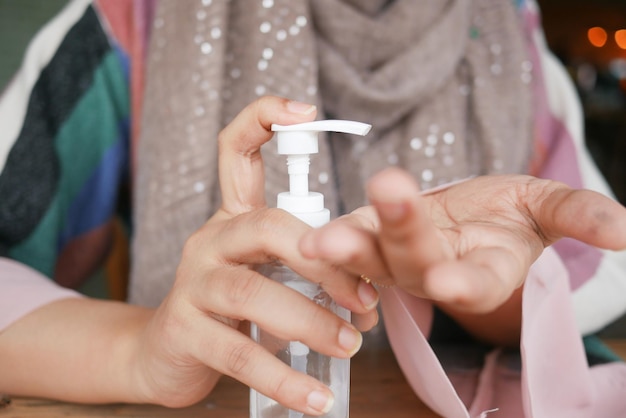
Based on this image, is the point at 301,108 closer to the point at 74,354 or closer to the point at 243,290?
the point at 243,290

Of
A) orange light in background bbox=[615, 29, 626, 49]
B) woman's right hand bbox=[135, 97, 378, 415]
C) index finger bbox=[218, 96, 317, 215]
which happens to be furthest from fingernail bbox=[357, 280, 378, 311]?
orange light in background bbox=[615, 29, 626, 49]

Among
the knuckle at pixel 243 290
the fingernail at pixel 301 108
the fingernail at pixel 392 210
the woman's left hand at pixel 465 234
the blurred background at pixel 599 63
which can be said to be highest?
the fingernail at pixel 301 108

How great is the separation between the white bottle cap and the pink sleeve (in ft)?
0.86

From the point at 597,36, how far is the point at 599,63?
0.15 meters

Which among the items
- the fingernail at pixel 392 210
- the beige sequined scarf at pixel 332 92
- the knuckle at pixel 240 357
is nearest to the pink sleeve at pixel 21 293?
the beige sequined scarf at pixel 332 92

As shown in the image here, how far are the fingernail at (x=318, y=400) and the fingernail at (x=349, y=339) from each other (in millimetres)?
27

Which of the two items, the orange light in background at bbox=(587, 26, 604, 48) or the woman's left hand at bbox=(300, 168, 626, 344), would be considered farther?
the orange light in background at bbox=(587, 26, 604, 48)

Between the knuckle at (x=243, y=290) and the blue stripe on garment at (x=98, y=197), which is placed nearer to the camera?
the knuckle at (x=243, y=290)

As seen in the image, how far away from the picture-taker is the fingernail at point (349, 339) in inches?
11.8

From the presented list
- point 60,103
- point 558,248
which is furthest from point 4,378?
point 558,248

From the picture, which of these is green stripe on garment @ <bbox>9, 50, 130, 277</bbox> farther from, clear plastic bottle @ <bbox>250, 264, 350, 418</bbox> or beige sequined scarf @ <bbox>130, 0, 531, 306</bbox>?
clear plastic bottle @ <bbox>250, 264, 350, 418</bbox>

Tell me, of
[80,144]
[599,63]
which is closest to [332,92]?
[80,144]

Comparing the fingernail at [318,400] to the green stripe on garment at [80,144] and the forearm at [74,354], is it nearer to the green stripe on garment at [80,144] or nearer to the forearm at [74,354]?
the forearm at [74,354]

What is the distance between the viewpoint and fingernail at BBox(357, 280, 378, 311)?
289 mm
